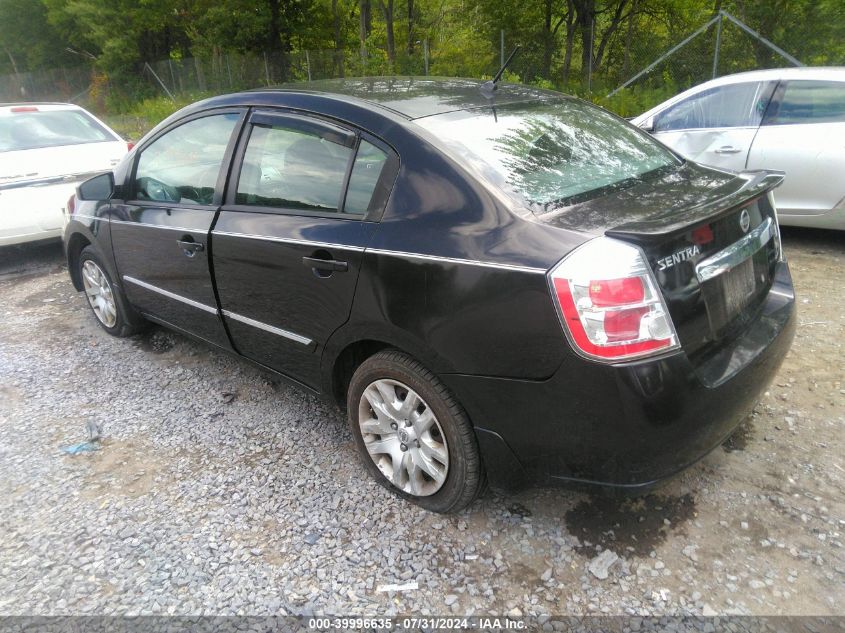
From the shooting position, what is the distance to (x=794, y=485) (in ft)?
8.52

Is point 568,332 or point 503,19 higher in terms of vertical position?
point 503,19

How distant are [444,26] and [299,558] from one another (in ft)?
80.5

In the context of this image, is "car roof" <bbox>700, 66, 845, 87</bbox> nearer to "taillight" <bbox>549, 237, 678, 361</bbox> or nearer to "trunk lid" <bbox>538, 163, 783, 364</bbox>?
"trunk lid" <bbox>538, 163, 783, 364</bbox>

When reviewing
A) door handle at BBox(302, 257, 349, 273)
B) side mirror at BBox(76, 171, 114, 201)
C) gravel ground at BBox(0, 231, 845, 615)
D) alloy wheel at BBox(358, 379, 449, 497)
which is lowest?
gravel ground at BBox(0, 231, 845, 615)

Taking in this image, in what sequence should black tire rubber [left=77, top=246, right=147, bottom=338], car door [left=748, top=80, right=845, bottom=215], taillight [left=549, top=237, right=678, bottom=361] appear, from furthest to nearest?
1. car door [left=748, top=80, right=845, bottom=215]
2. black tire rubber [left=77, top=246, right=147, bottom=338]
3. taillight [left=549, top=237, right=678, bottom=361]

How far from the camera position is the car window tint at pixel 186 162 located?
126 inches

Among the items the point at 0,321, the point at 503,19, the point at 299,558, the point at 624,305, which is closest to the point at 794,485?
the point at 624,305

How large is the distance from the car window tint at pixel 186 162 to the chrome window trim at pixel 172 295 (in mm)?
528

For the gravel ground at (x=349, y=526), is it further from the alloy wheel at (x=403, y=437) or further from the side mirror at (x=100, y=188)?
the side mirror at (x=100, y=188)

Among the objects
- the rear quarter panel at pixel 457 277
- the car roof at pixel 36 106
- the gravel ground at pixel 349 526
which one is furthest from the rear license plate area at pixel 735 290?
the car roof at pixel 36 106

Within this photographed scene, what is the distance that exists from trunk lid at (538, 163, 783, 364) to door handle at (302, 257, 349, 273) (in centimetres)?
84

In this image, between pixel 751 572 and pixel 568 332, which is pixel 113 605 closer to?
pixel 568 332

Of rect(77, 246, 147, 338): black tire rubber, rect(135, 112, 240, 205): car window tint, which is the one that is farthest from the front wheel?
rect(135, 112, 240, 205): car window tint

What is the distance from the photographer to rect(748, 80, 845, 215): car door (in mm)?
5000
